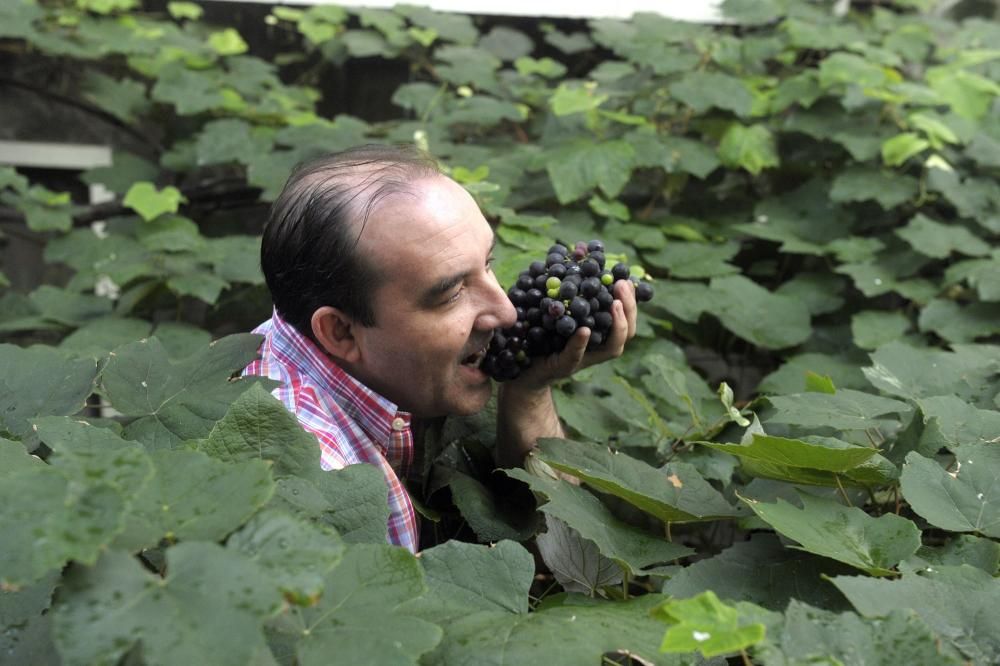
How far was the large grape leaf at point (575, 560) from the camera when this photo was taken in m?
1.28

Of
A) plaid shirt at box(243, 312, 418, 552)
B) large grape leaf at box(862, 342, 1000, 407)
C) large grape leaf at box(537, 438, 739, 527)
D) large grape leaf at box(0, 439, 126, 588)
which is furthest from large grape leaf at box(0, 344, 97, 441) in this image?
large grape leaf at box(862, 342, 1000, 407)

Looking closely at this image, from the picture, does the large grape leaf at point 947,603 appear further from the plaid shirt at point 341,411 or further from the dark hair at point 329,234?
the dark hair at point 329,234

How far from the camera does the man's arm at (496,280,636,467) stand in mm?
1635

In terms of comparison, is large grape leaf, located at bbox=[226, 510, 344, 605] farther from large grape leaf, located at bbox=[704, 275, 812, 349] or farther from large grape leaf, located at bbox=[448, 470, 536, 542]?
large grape leaf, located at bbox=[704, 275, 812, 349]

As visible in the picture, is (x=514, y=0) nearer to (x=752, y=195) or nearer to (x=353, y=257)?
(x=752, y=195)

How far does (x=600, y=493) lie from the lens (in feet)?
4.97

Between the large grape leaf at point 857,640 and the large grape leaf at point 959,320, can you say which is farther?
the large grape leaf at point 959,320

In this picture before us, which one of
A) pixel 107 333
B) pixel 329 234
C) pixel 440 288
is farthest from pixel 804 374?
pixel 107 333

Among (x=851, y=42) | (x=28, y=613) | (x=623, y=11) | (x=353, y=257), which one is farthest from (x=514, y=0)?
(x=28, y=613)

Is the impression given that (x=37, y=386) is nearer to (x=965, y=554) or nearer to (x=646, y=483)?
(x=646, y=483)

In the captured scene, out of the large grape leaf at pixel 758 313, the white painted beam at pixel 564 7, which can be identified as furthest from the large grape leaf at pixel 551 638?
the white painted beam at pixel 564 7

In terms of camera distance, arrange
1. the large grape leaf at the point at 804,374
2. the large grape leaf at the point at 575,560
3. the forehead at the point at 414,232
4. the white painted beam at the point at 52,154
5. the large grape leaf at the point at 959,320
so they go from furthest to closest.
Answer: the white painted beam at the point at 52,154 → the large grape leaf at the point at 959,320 → the large grape leaf at the point at 804,374 → the forehead at the point at 414,232 → the large grape leaf at the point at 575,560

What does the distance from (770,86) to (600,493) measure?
237 centimetres

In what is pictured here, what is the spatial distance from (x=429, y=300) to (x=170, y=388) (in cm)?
41
